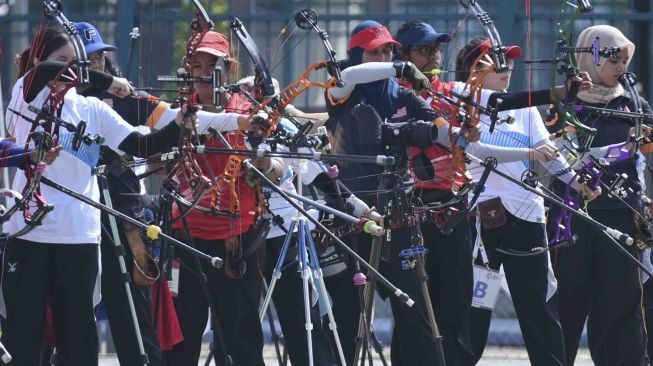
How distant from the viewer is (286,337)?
26.6 ft

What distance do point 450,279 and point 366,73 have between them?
125 cm

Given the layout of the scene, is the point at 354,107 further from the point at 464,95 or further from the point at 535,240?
the point at 535,240

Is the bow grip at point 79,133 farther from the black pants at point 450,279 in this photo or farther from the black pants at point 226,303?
the black pants at point 450,279

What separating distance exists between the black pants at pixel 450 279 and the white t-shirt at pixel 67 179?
1699 millimetres

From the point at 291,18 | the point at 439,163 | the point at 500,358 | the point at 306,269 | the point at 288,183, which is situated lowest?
A: the point at 500,358

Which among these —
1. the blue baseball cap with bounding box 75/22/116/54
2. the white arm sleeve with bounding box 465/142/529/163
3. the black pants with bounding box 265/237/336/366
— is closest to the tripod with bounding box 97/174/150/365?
the blue baseball cap with bounding box 75/22/116/54

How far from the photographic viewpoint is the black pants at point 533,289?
834 cm

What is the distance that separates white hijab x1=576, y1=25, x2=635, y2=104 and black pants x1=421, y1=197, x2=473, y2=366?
1.03 meters

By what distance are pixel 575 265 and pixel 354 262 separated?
3.70 feet

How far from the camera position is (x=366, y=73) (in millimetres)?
7332

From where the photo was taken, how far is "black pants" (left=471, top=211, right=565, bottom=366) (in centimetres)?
834

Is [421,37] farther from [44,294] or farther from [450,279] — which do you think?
[44,294]

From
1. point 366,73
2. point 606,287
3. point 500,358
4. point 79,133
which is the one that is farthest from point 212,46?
point 500,358

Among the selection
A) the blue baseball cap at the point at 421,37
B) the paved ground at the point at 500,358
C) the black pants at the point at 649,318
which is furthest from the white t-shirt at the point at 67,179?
the black pants at the point at 649,318
